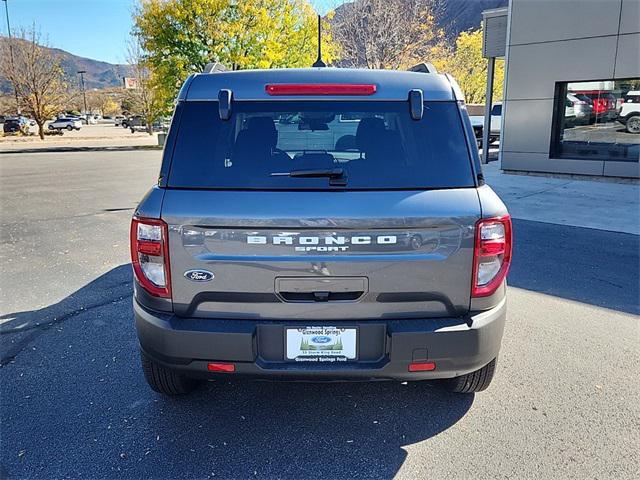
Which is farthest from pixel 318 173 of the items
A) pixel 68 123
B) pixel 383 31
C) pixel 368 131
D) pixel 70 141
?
pixel 68 123

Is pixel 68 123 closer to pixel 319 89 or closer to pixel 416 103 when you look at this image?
pixel 319 89

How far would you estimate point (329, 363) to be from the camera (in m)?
2.39

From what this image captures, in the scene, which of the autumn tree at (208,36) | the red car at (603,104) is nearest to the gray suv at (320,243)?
the red car at (603,104)

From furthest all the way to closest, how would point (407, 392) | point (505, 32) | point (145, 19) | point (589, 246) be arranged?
point (145, 19) < point (505, 32) < point (589, 246) < point (407, 392)

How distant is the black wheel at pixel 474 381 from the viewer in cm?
288

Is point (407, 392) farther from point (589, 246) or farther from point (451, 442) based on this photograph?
point (589, 246)

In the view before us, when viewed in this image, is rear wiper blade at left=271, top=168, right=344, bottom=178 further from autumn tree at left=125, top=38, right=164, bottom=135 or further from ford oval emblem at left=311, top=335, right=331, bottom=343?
autumn tree at left=125, top=38, right=164, bottom=135

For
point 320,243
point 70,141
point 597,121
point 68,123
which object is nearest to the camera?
point 320,243

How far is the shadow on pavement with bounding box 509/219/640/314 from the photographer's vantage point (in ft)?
16.2

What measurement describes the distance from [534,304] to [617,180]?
944 centimetres

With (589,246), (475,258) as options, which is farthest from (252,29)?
(475,258)

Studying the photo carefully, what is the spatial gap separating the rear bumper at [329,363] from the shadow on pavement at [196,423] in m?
0.49

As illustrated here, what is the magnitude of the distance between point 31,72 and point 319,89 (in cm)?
4098

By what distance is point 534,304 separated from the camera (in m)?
4.68
